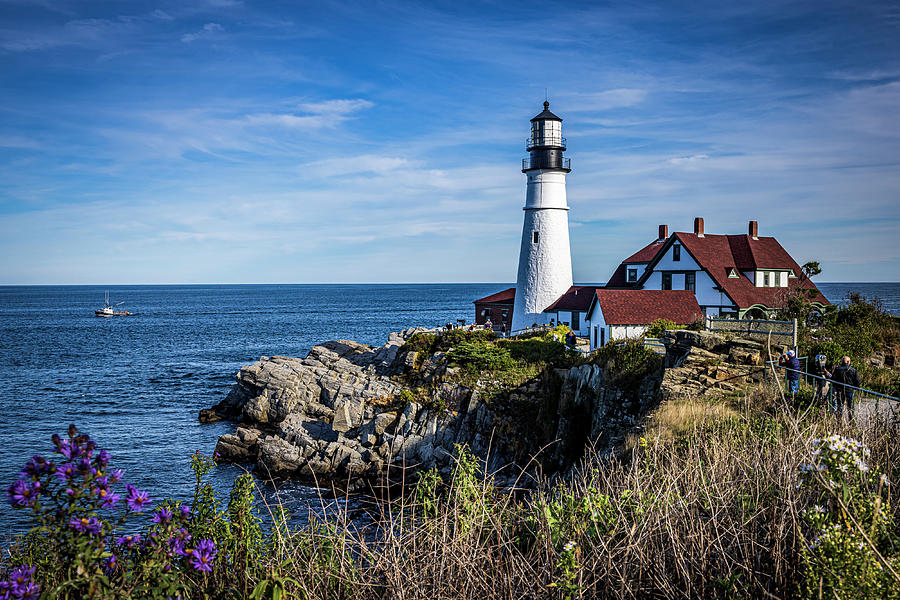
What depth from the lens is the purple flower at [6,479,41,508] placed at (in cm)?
395

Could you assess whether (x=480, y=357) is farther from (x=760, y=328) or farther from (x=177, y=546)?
(x=177, y=546)

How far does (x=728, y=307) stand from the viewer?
121 ft

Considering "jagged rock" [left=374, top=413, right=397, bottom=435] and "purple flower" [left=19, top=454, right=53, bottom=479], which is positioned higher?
"purple flower" [left=19, top=454, right=53, bottom=479]

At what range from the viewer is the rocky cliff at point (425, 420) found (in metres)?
21.3

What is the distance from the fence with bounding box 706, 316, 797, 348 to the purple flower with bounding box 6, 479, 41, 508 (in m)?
17.5

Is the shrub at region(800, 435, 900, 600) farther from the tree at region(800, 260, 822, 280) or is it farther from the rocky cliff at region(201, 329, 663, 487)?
the tree at region(800, 260, 822, 280)

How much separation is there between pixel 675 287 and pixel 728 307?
3059mm

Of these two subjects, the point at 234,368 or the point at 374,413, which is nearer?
the point at 374,413

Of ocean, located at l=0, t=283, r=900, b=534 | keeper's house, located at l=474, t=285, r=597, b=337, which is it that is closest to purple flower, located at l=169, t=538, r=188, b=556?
ocean, located at l=0, t=283, r=900, b=534

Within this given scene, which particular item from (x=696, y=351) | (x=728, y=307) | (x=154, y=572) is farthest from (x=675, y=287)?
(x=154, y=572)

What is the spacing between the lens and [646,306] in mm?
34062

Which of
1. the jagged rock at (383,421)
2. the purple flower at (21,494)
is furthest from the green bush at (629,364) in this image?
the purple flower at (21,494)

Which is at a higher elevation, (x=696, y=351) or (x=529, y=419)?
(x=696, y=351)

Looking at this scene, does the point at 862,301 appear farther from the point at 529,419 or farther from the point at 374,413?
the point at 374,413
